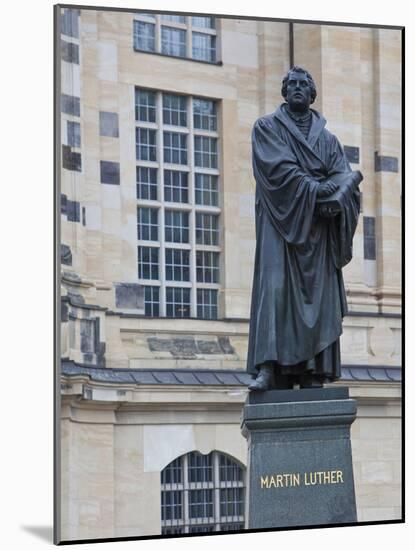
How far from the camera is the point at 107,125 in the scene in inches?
956

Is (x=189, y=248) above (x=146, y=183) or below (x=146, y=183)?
below

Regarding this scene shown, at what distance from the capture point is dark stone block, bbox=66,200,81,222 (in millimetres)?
22578

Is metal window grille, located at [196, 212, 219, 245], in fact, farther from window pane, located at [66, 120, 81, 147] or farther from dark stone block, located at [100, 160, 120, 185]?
window pane, located at [66, 120, 81, 147]

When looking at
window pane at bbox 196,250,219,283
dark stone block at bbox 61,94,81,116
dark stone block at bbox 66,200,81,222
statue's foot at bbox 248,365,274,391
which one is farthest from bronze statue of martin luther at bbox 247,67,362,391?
window pane at bbox 196,250,219,283

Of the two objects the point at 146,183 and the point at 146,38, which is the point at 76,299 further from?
the point at 146,38

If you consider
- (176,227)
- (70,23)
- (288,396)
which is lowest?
(288,396)

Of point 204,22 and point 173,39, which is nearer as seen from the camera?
point 173,39

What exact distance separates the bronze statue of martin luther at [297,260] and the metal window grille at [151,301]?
669cm

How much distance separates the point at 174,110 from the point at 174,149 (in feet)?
1.46

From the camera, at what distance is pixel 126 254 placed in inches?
957

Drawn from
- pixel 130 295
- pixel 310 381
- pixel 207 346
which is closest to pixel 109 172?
pixel 130 295

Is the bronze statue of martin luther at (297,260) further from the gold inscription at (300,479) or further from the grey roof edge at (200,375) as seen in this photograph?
the grey roof edge at (200,375)

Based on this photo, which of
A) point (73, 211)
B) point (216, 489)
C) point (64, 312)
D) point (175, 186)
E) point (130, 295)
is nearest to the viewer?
point (64, 312)

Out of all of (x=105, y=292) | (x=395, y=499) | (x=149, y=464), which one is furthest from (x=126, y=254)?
(x=395, y=499)
